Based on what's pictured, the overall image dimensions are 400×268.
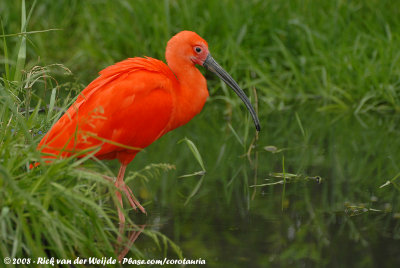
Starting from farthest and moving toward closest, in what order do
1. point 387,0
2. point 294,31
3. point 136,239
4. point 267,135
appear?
point 387,0, point 294,31, point 267,135, point 136,239

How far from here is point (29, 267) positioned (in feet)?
11.6

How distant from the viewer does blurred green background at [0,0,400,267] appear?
12.1 ft

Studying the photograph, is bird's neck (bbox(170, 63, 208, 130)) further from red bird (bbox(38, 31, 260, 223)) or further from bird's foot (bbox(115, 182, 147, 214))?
bird's foot (bbox(115, 182, 147, 214))

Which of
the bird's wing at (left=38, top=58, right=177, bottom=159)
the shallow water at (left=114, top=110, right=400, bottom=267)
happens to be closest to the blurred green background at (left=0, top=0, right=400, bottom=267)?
the shallow water at (left=114, top=110, right=400, bottom=267)

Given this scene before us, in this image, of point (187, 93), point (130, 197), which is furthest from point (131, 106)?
point (130, 197)

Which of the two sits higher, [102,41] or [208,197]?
[102,41]

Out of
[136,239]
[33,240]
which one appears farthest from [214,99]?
[33,240]

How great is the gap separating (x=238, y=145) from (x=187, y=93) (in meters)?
1.65

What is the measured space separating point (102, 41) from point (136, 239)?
5.32 m

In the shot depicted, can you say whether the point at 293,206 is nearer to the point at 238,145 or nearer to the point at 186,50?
the point at 186,50

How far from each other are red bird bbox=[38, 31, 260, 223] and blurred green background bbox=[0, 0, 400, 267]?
5.5 inches

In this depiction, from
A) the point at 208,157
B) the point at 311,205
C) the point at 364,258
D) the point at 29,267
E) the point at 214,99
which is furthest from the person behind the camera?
the point at 214,99

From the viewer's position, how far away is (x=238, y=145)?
6.51 meters

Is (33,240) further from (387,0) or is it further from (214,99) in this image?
(387,0)
